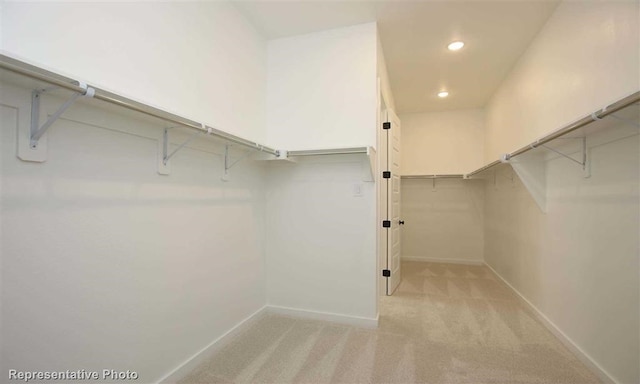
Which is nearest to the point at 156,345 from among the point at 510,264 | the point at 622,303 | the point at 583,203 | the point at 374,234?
the point at 374,234

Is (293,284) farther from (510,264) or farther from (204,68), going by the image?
(510,264)

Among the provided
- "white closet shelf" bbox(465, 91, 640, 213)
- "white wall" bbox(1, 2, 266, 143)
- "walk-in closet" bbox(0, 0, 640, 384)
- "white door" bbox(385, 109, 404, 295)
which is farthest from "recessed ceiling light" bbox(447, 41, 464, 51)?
"white wall" bbox(1, 2, 266, 143)

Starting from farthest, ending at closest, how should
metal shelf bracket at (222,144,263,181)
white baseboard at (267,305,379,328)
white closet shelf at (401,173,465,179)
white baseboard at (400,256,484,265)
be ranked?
white baseboard at (400,256,484,265), white closet shelf at (401,173,465,179), white baseboard at (267,305,379,328), metal shelf bracket at (222,144,263,181)

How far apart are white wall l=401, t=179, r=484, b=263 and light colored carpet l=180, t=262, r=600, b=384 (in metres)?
2.02

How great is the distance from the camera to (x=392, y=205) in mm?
3359

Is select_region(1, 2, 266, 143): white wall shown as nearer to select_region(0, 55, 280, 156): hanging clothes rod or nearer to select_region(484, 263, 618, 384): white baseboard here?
select_region(0, 55, 280, 156): hanging clothes rod

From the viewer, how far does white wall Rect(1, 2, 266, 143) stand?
111cm

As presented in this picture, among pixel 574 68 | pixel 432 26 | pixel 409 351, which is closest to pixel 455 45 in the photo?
pixel 432 26

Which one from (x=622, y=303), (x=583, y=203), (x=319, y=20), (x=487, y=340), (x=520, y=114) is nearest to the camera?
(x=622, y=303)

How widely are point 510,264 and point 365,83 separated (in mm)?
2890

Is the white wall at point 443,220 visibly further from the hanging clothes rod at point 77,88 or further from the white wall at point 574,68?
the hanging clothes rod at point 77,88

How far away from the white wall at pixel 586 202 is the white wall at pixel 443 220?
5.97ft

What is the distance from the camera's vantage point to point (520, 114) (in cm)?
312

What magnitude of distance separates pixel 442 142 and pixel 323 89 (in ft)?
10.6
